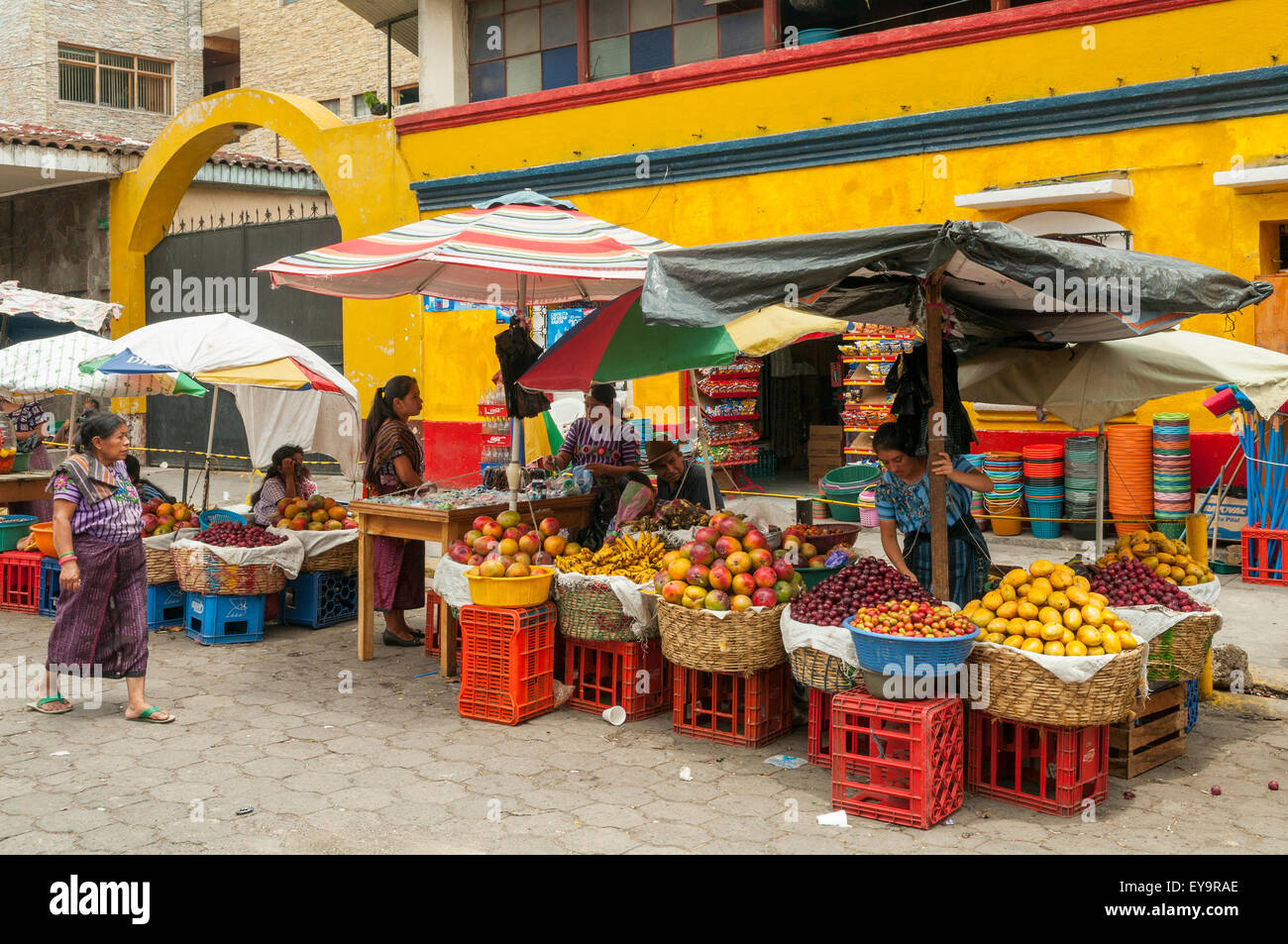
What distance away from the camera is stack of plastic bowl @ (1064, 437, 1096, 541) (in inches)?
424

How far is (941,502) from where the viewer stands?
5.90m

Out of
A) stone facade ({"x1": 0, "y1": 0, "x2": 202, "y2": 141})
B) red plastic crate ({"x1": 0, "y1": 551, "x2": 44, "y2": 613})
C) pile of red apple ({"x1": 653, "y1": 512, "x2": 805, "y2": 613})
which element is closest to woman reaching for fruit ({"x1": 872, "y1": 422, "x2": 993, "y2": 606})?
pile of red apple ({"x1": 653, "y1": 512, "x2": 805, "y2": 613})

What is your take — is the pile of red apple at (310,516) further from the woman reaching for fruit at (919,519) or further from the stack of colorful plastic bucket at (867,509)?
the stack of colorful plastic bucket at (867,509)

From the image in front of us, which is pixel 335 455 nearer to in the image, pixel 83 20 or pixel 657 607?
pixel 657 607

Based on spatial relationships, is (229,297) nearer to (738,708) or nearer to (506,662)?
(506,662)

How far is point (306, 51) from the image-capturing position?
3212 cm

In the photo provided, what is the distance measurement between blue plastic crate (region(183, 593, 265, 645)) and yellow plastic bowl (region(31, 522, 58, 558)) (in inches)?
64.6

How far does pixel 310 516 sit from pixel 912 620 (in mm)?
5578

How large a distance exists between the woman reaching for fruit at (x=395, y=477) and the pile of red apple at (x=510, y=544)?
Result: 1157mm

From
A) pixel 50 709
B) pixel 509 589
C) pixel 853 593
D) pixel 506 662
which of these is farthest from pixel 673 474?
pixel 50 709

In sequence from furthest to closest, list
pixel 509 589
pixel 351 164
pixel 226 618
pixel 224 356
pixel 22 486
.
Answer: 1. pixel 351 164
2. pixel 22 486
3. pixel 224 356
4. pixel 226 618
5. pixel 509 589

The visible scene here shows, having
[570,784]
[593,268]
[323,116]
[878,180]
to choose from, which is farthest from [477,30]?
[570,784]

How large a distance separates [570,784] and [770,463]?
12.6m

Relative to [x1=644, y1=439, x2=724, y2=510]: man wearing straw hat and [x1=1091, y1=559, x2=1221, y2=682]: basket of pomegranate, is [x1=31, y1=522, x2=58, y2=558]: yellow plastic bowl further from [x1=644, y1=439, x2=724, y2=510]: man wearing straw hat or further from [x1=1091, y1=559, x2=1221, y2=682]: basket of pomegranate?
[x1=1091, y1=559, x2=1221, y2=682]: basket of pomegranate
